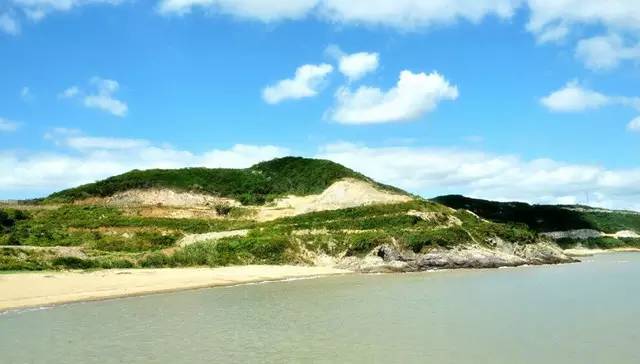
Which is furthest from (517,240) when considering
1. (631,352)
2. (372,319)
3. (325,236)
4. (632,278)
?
(631,352)

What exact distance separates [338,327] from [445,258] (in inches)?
1391

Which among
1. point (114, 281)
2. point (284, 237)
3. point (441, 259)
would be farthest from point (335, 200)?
point (114, 281)

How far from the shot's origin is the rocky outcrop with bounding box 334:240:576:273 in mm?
56219

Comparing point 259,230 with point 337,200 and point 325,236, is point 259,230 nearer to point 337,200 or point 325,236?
point 325,236

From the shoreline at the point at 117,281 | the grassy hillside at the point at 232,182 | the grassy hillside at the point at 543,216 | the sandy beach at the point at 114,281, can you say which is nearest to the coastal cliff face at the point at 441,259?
the shoreline at the point at 117,281

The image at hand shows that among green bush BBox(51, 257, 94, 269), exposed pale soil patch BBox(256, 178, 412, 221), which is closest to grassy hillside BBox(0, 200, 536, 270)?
green bush BBox(51, 257, 94, 269)

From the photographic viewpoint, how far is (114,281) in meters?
38.9

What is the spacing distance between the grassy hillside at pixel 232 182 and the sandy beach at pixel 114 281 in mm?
50769

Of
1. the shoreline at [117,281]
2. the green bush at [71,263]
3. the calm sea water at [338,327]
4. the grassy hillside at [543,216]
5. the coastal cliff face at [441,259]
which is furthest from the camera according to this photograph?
the grassy hillside at [543,216]

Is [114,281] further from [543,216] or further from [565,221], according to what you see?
[543,216]

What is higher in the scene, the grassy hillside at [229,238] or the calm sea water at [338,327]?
the grassy hillside at [229,238]

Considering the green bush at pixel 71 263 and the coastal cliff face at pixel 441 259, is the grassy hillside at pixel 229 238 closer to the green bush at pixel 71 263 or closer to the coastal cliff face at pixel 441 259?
the green bush at pixel 71 263

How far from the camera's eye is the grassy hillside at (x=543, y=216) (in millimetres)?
147875

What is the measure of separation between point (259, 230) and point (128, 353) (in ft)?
142
